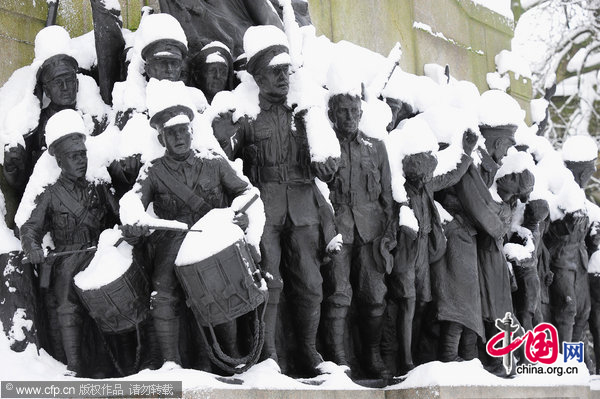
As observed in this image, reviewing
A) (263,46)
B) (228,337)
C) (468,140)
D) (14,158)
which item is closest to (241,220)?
(228,337)

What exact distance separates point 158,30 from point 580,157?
5.01 metres

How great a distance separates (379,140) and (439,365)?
1.53 meters

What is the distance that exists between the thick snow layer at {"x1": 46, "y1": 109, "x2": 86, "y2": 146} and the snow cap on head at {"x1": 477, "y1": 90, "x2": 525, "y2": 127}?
3.41 meters

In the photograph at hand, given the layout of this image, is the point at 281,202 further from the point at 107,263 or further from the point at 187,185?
the point at 107,263

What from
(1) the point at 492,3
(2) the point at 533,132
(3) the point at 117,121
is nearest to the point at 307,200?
(3) the point at 117,121

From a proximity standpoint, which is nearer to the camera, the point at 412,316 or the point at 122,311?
the point at 122,311

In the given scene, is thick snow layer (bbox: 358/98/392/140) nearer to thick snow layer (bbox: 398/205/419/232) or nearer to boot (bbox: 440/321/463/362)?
thick snow layer (bbox: 398/205/419/232)

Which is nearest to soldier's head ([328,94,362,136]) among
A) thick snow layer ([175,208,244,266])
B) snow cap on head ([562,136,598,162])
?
thick snow layer ([175,208,244,266])

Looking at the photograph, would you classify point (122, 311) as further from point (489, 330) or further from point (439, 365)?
point (489, 330)

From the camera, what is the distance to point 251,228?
6.74 metres

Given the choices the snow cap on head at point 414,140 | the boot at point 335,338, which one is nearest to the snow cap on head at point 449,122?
the snow cap on head at point 414,140

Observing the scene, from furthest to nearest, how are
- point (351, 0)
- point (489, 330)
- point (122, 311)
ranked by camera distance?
point (351, 0)
point (489, 330)
point (122, 311)

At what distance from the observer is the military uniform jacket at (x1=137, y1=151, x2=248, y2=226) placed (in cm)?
681

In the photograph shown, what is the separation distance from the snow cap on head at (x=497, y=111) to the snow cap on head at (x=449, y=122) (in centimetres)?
26
